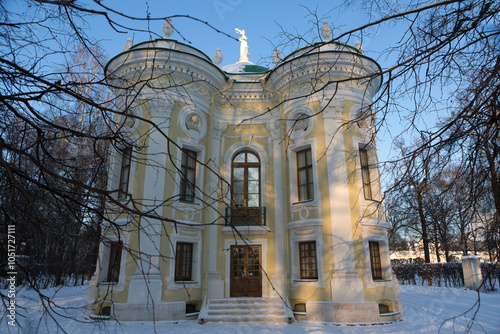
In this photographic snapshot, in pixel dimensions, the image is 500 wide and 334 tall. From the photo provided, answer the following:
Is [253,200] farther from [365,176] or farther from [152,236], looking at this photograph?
[365,176]

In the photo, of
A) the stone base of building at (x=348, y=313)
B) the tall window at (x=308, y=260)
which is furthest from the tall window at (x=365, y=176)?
the stone base of building at (x=348, y=313)

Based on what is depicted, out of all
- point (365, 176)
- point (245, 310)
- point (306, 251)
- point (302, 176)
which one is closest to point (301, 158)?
point (302, 176)

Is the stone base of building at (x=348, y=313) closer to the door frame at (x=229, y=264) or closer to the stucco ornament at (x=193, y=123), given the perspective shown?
the door frame at (x=229, y=264)

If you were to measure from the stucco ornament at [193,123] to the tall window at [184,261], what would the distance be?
12.9 feet

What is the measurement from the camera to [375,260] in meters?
10.5

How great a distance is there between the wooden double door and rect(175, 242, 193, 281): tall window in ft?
4.66

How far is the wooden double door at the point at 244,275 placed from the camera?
423 inches

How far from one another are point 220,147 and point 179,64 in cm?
322

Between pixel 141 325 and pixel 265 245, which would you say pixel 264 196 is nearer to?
pixel 265 245

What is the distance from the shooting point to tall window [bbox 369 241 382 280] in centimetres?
1032

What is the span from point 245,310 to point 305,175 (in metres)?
4.75

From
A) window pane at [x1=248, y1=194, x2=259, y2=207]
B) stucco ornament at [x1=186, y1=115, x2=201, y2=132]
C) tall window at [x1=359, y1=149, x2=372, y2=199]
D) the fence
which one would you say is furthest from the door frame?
the fence

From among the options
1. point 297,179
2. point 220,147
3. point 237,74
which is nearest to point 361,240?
point 297,179

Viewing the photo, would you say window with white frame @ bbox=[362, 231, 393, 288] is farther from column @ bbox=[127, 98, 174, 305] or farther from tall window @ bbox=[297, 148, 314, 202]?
column @ bbox=[127, 98, 174, 305]
